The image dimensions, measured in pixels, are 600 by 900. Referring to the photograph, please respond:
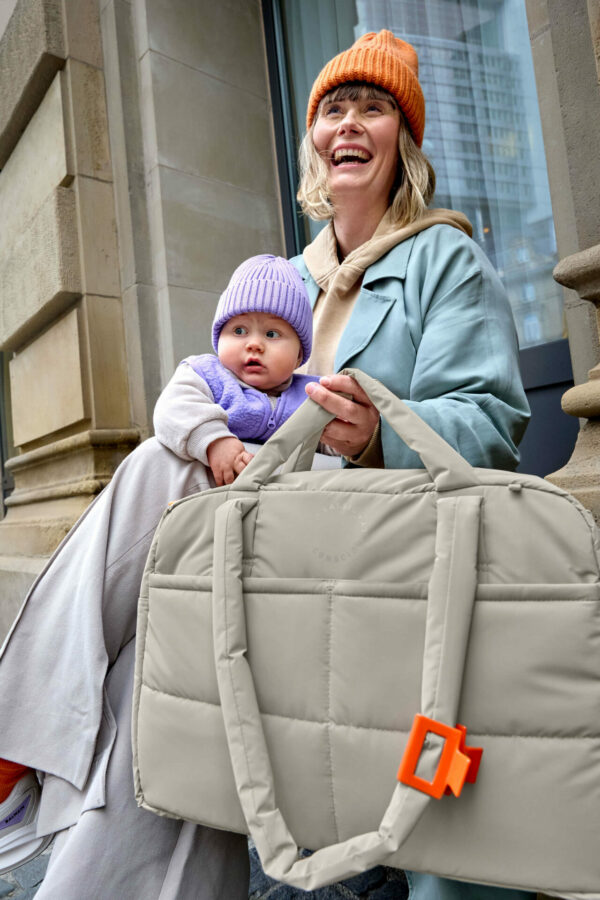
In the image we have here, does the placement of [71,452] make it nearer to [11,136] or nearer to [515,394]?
[11,136]

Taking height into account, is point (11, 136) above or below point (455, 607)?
above

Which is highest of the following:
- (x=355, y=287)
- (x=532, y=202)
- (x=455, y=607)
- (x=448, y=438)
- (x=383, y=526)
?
(x=532, y=202)

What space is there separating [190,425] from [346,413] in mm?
344

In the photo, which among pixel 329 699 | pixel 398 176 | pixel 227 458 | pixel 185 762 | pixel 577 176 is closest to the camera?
pixel 329 699

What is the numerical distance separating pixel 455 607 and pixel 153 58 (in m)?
3.13

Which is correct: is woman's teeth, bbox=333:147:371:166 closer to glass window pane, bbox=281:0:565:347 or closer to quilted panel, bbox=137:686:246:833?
glass window pane, bbox=281:0:565:347

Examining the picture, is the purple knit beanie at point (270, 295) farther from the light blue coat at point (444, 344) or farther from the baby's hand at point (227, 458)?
the baby's hand at point (227, 458)

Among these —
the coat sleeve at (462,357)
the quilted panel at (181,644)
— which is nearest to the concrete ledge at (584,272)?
the coat sleeve at (462,357)

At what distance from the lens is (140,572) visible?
51.5 inches

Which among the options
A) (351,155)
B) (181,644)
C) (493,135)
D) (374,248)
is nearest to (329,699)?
(181,644)

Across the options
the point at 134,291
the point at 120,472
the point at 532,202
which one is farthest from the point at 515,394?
the point at 134,291

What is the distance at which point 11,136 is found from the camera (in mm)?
3750

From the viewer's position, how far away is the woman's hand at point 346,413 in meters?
1.07

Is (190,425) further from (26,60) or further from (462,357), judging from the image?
(26,60)
